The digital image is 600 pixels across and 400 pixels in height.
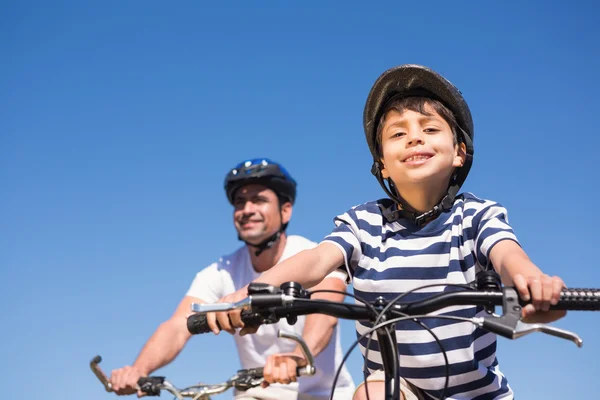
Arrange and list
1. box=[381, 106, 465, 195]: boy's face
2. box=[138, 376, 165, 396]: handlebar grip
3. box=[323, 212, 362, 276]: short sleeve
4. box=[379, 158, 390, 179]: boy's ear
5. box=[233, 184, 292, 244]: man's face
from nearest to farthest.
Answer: box=[323, 212, 362, 276]: short sleeve, box=[381, 106, 465, 195]: boy's face, box=[379, 158, 390, 179]: boy's ear, box=[138, 376, 165, 396]: handlebar grip, box=[233, 184, 292, 244]: man's face

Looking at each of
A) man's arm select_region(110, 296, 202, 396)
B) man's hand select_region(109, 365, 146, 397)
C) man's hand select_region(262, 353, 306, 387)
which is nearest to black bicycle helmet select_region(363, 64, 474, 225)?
man's hand select_region(262, 353, 306, 387)

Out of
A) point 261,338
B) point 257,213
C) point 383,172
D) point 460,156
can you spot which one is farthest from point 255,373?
point 257,213

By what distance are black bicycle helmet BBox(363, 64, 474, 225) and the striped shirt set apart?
0.15 metres

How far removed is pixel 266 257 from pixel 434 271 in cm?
396

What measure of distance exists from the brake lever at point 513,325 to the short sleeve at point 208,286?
16.4 feet

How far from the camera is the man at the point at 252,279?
6.21m

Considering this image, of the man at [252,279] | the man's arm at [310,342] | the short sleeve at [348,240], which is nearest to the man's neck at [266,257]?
the man at [252,279]

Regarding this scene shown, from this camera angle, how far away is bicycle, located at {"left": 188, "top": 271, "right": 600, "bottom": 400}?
95.6 inches

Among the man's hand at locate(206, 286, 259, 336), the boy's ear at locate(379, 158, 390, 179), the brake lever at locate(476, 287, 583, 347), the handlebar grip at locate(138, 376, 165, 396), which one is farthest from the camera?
the handlebar grip at locate(138, 376, 165, 396)

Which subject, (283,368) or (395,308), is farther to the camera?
(283,368)

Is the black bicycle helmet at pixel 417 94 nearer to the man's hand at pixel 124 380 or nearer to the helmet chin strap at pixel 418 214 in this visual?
the helmet chin strap at pixel 418 214

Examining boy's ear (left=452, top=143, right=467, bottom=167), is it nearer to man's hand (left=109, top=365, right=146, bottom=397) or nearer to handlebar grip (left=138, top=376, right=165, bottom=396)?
handlebar grip (left=138, top=376, right=165, bottom=396)

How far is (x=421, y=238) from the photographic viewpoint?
3.92 meters

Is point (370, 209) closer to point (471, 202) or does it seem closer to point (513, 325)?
point (471, 202)
